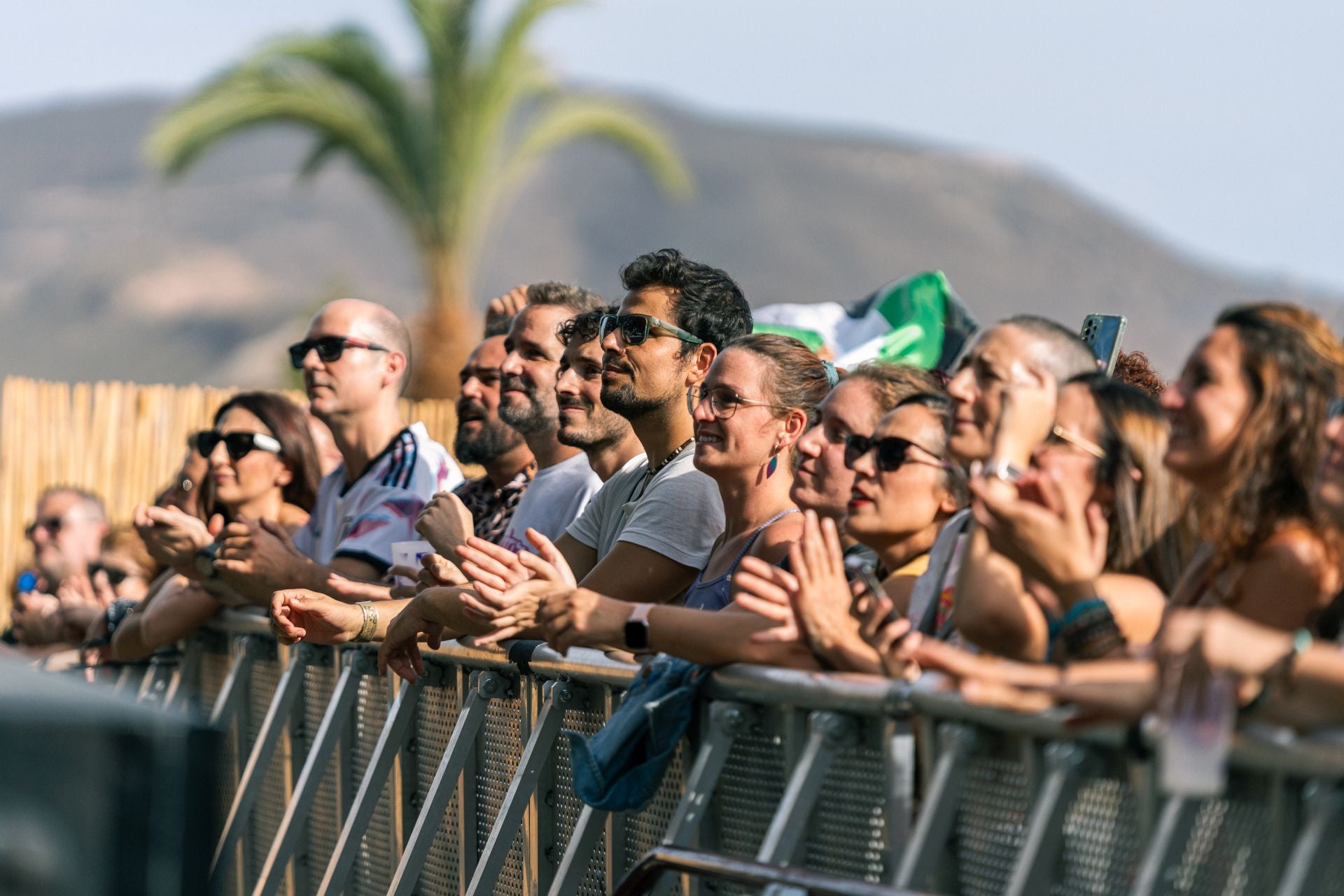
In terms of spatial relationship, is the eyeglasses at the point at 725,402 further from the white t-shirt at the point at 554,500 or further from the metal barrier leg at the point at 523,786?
the white t-shirt at the point at 554,500

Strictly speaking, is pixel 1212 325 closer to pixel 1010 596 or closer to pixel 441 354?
pixel 1010 596

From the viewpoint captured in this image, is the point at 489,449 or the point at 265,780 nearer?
the point at 265,780

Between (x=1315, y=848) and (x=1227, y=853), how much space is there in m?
0.23

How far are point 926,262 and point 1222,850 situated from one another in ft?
368

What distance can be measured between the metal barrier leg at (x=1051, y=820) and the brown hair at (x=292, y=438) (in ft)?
17.6

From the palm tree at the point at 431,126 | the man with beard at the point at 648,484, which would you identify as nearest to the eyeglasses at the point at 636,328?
the man with beard at the point at 648,484

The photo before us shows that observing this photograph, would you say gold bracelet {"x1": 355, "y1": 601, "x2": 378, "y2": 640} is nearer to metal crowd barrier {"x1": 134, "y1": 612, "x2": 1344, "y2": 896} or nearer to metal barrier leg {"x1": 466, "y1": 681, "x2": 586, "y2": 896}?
metal crowd barrier {"x1": 134, "y1": 612, "x2": 1344, "y2": 896}

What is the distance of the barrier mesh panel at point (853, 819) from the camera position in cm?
381

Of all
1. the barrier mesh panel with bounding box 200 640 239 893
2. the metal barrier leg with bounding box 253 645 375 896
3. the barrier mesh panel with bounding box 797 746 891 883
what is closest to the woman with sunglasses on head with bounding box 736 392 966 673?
the barrier mesh panel with bounding box 797 746 891 883

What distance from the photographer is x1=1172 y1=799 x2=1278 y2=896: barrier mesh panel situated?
9.72ft

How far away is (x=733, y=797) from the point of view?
4.29 meters

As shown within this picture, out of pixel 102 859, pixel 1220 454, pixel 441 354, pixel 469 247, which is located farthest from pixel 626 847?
pixel 469 247

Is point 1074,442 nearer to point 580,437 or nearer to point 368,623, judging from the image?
point 580,437

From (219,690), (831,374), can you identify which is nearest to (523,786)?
(831,374)
